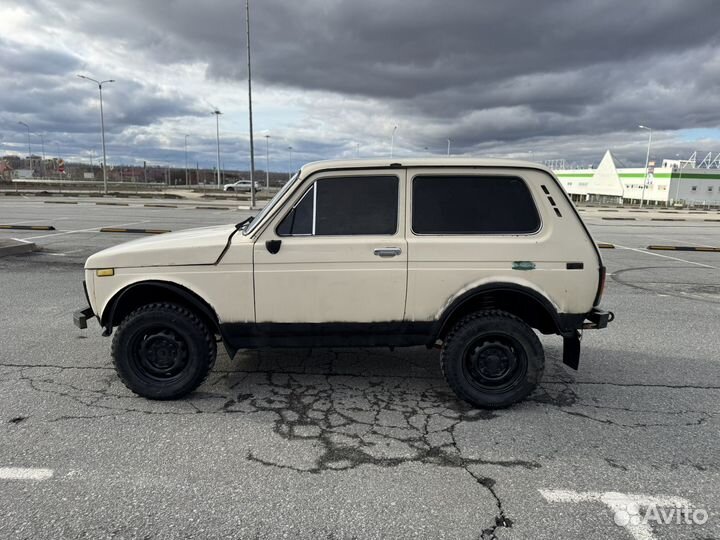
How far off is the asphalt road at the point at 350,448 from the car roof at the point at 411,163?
191cm

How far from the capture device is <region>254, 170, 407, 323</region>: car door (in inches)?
144

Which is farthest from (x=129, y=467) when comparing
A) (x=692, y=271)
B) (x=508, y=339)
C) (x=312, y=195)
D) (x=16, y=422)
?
(x=692, y=271)

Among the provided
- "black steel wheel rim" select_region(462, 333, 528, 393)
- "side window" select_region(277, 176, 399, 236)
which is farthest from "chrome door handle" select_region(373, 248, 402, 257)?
"black steel wheel rim" select_region(462, 333, 528, 393)

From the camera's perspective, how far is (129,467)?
297 cm

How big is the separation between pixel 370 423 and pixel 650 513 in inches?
71.3

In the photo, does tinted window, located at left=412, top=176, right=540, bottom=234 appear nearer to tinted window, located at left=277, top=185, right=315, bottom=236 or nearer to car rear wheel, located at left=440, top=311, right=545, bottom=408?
car rear wheel, located at left=440, top=311, right=545, bottom=408

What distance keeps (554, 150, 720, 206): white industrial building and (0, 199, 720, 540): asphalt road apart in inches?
2579

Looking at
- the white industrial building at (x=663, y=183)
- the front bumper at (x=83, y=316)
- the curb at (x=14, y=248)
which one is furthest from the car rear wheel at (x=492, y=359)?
the white industrial building at (x=663, y=183)

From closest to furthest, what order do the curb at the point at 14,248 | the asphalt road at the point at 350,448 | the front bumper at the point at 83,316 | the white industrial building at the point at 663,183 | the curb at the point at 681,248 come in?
1. the asphalt road at the point at 350,448
2. the front bumper at the point at 83,316
3. the curb at the point at 14,248
4. the curb at the point at 681,248
5. the white industrial building at the point at 663,183

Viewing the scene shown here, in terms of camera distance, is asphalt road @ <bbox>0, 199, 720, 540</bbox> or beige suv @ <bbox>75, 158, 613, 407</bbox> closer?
asphalt road @ <bbox>0, 199, 720, 540</bbox>

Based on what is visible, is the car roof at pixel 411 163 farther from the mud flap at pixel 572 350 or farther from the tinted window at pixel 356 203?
the mud flap at pixel 572 350

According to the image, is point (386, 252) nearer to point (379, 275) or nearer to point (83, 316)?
point (379, 275)

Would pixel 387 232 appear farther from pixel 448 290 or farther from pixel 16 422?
pixel 16 422

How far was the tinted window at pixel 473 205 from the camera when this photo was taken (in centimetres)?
376
